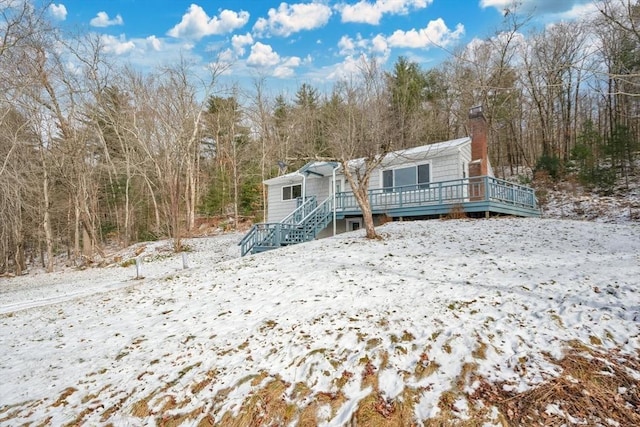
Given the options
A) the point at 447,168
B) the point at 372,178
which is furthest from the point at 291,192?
the point at 447,168

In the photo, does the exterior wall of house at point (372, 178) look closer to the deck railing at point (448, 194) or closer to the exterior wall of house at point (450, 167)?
the exterior wall of house at point (450, 167)

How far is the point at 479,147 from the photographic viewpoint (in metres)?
14.7

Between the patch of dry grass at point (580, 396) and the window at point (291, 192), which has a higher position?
the window at point (291, 192)

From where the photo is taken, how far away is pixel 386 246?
9672mm

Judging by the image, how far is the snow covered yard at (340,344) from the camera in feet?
10.9

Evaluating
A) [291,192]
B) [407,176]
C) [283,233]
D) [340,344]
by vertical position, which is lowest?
[340,344]

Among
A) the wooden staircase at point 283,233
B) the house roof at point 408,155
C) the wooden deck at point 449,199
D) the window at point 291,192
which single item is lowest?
the wooden staircase at point 283,233

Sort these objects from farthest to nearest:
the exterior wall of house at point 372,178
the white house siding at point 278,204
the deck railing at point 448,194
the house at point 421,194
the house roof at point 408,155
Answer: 1. the white house siding at point 278,204
2. the exterior wall of house at point 372,178
3. the house roof at point 408,155
4. the house at point 421,194
5. the deck railing at point 448,194

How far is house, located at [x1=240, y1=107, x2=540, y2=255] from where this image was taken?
13.4 metres

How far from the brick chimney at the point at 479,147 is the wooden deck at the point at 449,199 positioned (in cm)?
105

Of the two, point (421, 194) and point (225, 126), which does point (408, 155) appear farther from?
point (225, 126)

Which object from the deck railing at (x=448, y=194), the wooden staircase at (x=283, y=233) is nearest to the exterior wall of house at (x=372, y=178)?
the deck railing at (x=448, y=194)

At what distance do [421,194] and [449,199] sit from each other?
4.44 ft

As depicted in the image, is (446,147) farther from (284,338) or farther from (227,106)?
(227,106)
